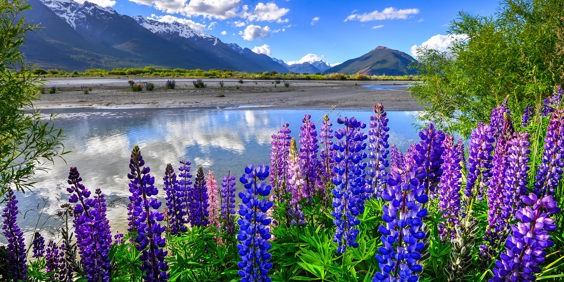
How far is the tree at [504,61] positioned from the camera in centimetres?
1241

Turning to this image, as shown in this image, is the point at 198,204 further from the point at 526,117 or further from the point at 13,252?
the point at 526,117

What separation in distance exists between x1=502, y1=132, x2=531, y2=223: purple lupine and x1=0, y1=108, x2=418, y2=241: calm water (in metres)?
6.69

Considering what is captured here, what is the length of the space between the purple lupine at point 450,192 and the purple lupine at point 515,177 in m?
0.63

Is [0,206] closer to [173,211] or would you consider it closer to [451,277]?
[173,211]

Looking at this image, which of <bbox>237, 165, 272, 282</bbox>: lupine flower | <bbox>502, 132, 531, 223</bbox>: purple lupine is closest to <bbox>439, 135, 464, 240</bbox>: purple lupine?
<bbox>502, 132, 531, 223</bbox>: purple lupine

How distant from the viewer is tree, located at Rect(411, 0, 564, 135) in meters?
12.4

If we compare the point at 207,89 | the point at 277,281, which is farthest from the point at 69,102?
the point at 277,281

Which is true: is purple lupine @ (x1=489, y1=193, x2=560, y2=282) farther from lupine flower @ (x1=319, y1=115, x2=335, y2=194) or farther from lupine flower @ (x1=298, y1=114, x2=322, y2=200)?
lupine flower @ (x1=298, y1=114, x2=322, y2=200)

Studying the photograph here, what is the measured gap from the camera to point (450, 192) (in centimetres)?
433

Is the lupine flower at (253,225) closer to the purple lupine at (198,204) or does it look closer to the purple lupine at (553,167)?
the purple lupine at (198,204)

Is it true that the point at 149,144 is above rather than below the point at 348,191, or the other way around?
below

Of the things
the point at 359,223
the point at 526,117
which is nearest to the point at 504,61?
the point at 526,117

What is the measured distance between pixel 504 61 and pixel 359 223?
1448cm

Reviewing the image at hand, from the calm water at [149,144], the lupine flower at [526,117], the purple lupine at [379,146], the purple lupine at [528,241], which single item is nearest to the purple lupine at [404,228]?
the purple lupine at [528,241]
